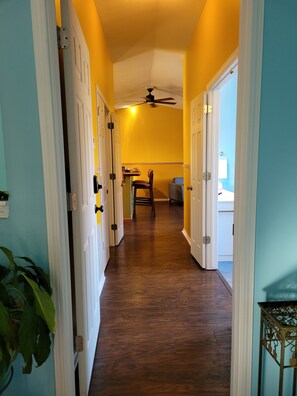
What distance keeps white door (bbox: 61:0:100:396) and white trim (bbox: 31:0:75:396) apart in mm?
144

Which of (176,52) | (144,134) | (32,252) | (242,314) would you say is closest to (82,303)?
(32,252)

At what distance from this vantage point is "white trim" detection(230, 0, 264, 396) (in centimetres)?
118

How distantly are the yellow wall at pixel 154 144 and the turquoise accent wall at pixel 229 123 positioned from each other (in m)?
4.75

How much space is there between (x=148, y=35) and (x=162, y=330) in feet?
11.5

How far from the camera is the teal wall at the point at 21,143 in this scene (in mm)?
1121

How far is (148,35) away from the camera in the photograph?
362 centimetres

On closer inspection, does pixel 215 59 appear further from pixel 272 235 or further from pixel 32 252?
pixel 32 252

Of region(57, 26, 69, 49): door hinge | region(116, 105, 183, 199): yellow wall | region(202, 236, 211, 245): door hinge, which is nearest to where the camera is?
region(57, 26, 69, 49): door hinge

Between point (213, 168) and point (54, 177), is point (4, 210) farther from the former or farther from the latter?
point (213, 168)

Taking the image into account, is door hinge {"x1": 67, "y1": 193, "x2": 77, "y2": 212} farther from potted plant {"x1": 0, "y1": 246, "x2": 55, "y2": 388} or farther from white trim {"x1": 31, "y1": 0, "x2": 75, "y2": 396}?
potted plant {"x1": 0, "y1": 246, "x2": 55, "y2": 388}

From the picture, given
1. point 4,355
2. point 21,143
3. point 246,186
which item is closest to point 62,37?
point 21,143

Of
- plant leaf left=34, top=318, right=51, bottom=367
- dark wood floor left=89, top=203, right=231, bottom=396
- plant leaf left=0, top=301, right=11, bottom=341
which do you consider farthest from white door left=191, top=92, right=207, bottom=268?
plant leaf left=0, top=301, right=11, bottom=341

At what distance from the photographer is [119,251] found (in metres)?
3.99

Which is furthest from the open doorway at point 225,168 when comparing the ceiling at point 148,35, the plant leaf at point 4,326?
the plant leaf at point 4,326
